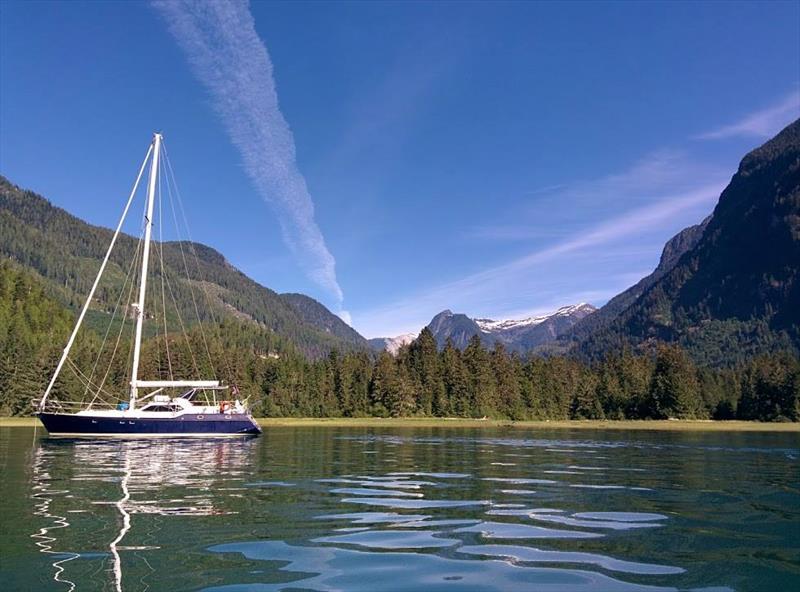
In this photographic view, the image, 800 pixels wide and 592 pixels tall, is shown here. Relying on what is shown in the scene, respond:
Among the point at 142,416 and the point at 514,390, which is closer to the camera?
the point at 142,416

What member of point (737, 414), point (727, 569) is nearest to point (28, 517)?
point (727, 569)

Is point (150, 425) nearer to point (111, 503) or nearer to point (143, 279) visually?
point (143, 279)

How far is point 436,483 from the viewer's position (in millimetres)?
27531

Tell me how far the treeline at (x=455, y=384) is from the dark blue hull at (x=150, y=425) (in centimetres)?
7335

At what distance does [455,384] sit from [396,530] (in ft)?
462

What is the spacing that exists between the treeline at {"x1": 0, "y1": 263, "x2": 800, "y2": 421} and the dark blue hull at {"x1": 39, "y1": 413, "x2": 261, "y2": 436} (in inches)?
2888

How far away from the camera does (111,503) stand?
67.3 feet

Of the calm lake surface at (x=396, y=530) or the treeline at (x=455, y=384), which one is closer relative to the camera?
the calm lake surface at (x=396, y=530)

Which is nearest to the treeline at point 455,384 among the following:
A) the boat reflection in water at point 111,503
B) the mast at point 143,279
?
the mast at point 143,279

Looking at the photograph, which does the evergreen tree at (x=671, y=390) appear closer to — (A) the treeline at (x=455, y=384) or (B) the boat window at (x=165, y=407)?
(A) the treeline at (x=455, y=384)

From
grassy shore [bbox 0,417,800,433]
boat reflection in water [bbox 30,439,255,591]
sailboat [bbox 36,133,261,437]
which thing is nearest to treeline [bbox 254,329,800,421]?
grassy shore [bbox 0,417,800,433]

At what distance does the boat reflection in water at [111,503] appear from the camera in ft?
40.1

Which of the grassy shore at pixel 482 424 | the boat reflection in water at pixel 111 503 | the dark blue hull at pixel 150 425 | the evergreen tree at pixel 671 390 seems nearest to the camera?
the boat reflection in water at pixel 111 503

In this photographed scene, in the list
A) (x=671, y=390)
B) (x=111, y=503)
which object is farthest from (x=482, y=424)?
(x=111, y=503)
